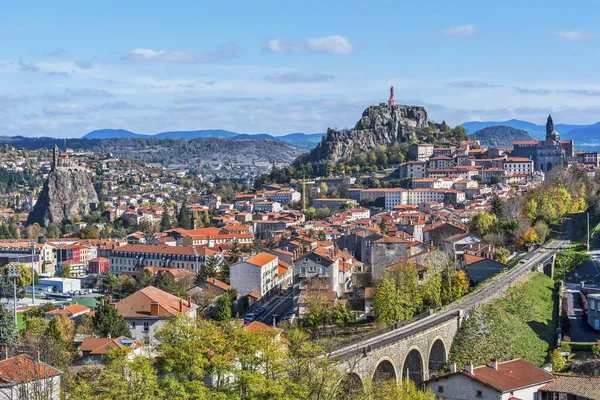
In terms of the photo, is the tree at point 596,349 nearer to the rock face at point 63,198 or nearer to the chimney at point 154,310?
the chimney at point 154,310

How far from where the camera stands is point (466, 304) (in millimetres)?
34250

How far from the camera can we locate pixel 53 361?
974 inches

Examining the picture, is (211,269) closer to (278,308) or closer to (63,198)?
(278,308)

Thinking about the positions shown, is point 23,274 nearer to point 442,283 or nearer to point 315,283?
point 315,283

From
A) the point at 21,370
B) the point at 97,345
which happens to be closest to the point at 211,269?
the point at 97,345

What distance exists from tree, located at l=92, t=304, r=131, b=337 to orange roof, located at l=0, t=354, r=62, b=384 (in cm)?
1005

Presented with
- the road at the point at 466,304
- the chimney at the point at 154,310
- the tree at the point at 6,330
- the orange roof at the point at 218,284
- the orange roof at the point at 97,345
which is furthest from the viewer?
the orange roof at the point at 218,284

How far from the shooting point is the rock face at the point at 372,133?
115938 mm

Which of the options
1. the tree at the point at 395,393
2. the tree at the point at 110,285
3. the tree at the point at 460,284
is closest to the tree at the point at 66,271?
the tree at the point at 110,285

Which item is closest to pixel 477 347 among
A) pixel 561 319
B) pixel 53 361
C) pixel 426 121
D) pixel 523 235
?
pixel 561 319

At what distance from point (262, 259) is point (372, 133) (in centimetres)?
7315

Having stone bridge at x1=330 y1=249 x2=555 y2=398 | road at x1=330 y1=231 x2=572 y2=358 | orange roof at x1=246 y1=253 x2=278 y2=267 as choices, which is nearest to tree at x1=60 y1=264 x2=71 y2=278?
orange roof at x1=246 y1=253 x2=278 y2=267

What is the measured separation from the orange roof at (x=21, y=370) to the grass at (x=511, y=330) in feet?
49.0

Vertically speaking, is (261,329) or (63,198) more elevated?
(261,329)
